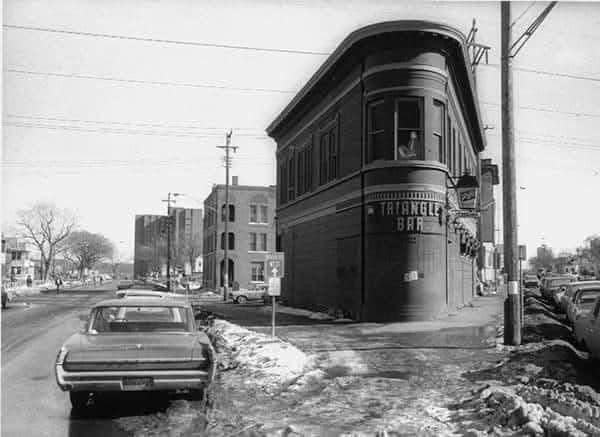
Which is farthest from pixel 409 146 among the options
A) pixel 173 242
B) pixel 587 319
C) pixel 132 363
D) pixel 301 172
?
pixel 173 242

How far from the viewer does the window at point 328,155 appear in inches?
995

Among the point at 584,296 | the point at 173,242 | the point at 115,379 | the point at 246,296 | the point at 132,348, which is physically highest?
the point at 173,242

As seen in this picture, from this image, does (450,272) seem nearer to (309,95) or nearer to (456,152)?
(456,152)

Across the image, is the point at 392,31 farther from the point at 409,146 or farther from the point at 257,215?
the point at 257,215

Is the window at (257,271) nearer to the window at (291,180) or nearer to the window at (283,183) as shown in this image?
the window at (283,183)

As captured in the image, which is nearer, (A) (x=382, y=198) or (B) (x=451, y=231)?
(A) (x=382, y=198)

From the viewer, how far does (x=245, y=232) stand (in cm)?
6512

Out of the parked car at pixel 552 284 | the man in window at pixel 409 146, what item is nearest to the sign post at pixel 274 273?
the man in window at pixel 409 146

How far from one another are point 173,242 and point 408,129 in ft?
298

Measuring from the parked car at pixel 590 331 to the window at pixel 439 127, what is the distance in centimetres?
915

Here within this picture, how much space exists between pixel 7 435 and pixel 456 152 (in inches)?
914

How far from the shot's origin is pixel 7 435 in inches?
285

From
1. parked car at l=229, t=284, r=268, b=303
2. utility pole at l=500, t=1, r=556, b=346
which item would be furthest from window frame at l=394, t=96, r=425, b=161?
parked car at l=229, t=284, r=268, b=303

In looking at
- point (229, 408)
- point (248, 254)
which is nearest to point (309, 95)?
point (229, 408)
